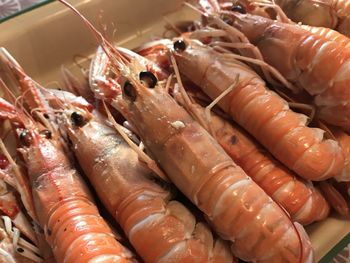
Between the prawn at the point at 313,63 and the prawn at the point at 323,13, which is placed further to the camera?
the prawn at the point at 323,13

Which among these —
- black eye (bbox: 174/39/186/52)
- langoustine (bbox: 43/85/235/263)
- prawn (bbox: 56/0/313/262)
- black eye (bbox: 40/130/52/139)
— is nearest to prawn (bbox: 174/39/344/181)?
black eye (bbox: 174/39/186/52)

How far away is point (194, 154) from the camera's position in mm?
1149

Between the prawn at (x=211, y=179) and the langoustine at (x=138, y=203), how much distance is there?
0.14ft

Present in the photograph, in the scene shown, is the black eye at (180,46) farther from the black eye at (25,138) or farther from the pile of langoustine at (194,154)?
the black eye at (25,138)

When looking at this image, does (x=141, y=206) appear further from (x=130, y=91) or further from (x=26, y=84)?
(x=26, y=84)

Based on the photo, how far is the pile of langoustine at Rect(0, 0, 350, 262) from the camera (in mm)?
1084

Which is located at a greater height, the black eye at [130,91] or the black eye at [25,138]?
the black eye at [130,91]

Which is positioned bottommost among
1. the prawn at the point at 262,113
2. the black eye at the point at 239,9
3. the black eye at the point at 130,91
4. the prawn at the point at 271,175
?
the prawn at the point at 271,175

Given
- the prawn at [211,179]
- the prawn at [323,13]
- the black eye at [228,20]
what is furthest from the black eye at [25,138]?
the prawn at [323,13]

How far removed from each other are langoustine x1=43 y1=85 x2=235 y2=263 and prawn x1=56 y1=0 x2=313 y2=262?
0.04m

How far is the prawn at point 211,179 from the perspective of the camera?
1.06m

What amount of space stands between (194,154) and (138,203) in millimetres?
169

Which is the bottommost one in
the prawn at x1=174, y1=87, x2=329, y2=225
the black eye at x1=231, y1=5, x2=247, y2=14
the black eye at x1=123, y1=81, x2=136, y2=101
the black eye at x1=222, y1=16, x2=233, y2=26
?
the prawn at x1=174, y1=87, x2=329, y2=225

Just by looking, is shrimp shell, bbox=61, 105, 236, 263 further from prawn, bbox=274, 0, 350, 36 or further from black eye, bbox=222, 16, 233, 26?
prawn, bbox=274, 0, 350, 36
